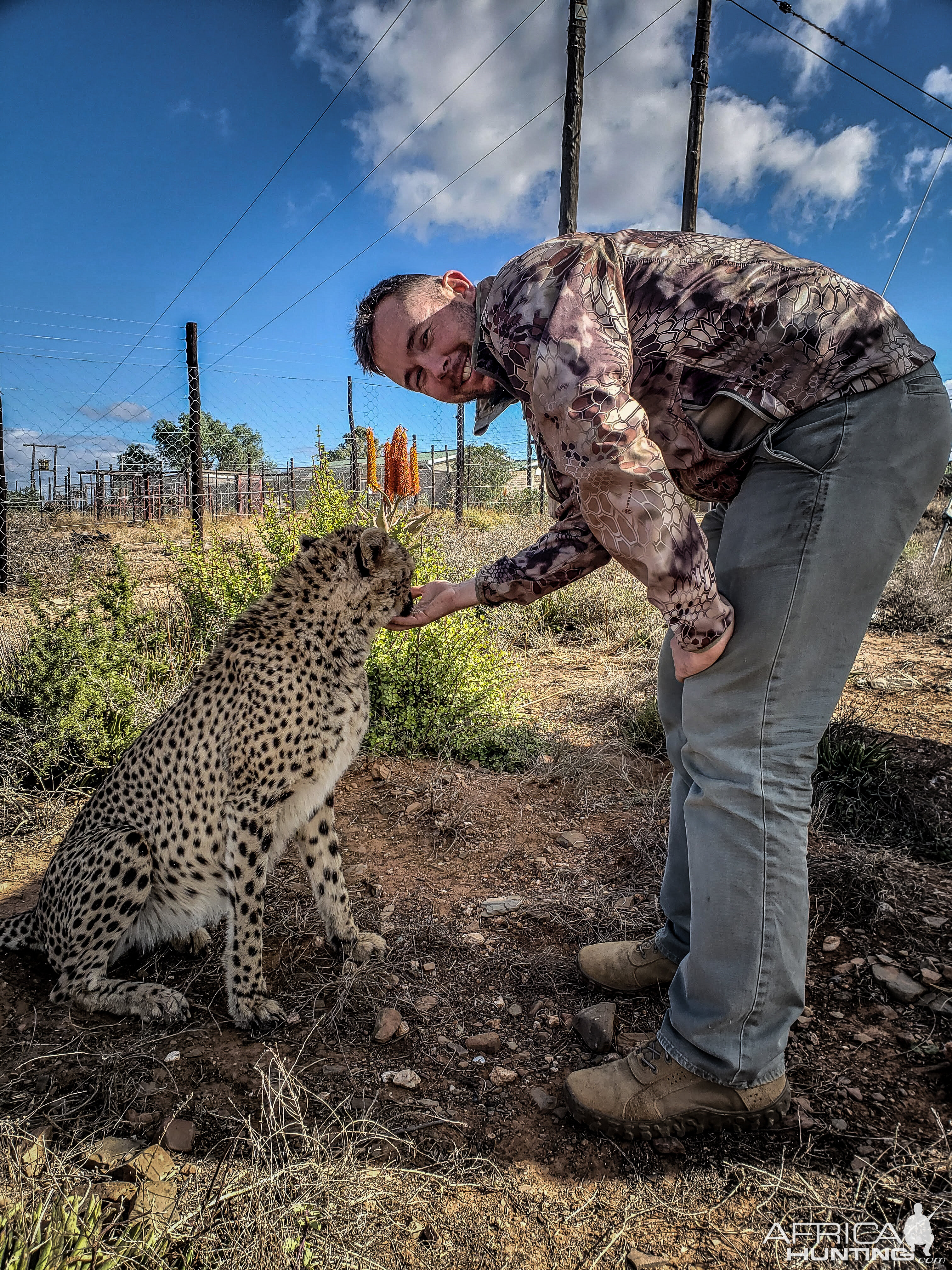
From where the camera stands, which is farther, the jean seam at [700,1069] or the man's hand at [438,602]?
the man's hand at [438,602]

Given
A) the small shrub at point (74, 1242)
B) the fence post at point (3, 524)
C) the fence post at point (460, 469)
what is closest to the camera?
the small shrub at point (74, 1242)

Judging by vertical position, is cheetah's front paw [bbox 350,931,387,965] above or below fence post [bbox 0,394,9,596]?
below

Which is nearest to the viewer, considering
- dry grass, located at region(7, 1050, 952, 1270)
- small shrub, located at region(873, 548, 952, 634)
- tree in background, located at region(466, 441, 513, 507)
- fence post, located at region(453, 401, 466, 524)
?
dry grass, located at region(7, 1050, 952, 1270)

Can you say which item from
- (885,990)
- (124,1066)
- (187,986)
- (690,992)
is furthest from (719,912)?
(187,986)

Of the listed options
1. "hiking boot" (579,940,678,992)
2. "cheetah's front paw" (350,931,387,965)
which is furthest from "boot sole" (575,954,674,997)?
"cheetah's front paw" (350,931,387,965)

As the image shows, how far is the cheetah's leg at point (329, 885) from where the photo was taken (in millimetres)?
2643

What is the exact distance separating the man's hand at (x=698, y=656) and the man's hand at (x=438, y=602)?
0.83 metres

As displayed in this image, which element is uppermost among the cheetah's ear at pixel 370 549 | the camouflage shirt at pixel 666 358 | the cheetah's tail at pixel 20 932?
the camouflage shirt at pixel 666 358

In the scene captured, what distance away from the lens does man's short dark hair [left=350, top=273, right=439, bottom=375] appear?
198 centimetres

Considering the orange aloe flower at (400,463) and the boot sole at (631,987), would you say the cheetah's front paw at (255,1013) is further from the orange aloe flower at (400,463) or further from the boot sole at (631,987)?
the orange aloe flower at (400,463)

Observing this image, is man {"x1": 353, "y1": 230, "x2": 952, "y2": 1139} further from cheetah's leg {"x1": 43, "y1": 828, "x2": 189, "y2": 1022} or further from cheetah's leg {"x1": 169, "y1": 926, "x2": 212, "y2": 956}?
cheetah's leg {"x1": 169, "y1": 926, "x2": 212, "y2": 956}

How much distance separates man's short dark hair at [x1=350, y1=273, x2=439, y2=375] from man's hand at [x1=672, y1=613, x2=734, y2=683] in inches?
45.9

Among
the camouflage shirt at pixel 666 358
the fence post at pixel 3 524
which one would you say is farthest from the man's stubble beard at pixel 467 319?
the fence post at pixel 3 524

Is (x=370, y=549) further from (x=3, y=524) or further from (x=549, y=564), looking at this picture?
(x=3, y=524)
